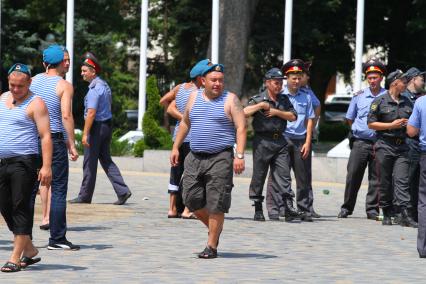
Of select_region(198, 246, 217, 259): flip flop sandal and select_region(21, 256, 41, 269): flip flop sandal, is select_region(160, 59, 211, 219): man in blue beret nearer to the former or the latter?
select_region(198, 246, 217, 259): flip flop sandal

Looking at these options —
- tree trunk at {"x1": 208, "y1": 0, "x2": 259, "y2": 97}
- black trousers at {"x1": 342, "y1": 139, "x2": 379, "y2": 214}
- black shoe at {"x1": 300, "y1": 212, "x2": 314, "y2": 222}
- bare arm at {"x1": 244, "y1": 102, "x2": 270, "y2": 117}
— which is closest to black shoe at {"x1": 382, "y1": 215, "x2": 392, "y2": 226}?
black trousers at {"x1": 342, "y1": 139, "x2": 379, "y2": 214}

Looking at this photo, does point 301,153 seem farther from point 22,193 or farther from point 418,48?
point 418,48

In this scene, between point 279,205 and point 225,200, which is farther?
point 279,205

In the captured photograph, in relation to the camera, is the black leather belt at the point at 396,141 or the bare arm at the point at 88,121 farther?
the bare arm at the point at 88,121

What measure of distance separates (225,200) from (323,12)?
32.1 m

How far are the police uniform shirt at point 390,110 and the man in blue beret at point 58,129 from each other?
166 inches

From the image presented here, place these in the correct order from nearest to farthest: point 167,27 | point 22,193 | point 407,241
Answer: point 22,193, point 407,241, point 167,27

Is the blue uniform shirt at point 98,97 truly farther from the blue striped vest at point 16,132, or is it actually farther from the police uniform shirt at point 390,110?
the blue striped vest at point 16,132

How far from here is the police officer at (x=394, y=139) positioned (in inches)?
645

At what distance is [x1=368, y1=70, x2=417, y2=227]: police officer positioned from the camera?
53.8 feet

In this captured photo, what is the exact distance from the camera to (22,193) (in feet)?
36.9

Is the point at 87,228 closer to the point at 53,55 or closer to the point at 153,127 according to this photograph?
the point at 53,55

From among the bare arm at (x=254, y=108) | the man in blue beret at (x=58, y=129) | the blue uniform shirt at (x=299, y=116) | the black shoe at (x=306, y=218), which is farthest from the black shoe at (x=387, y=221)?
the man in blue beret at (x=58, y=129)

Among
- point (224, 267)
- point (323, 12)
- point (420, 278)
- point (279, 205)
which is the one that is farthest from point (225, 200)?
point (323, 12)
